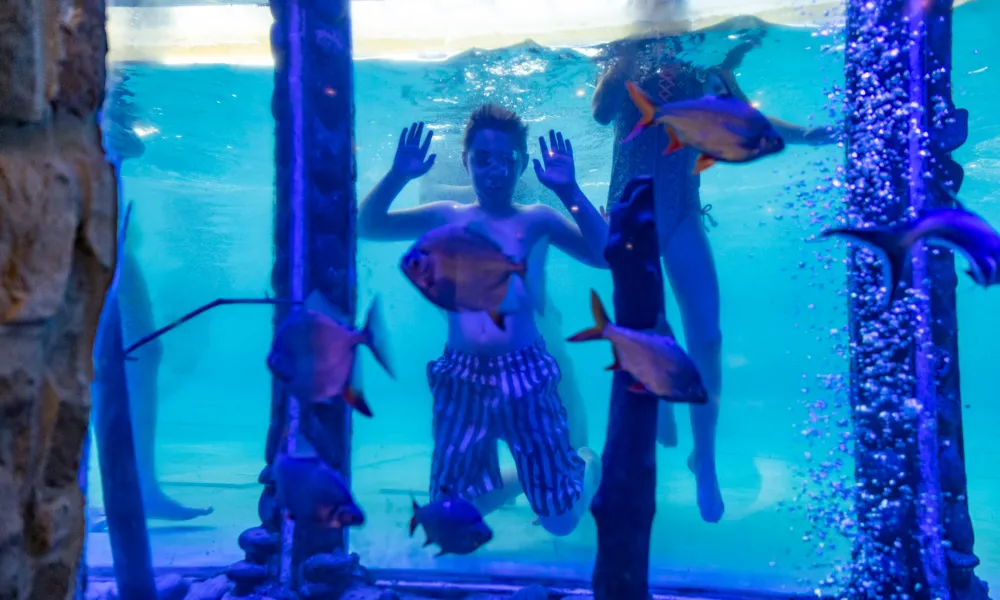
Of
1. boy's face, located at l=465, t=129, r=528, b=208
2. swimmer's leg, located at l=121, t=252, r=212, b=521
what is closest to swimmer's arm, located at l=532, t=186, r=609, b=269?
boy's face, located at l=465, t=129, r=528, b=208

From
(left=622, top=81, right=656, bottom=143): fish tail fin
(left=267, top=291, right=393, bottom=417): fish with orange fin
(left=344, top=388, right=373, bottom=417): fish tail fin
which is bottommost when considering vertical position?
(left=344, top=388, right=373, bottom=417): fish tail fin

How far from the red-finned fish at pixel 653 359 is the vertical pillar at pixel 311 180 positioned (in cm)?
255

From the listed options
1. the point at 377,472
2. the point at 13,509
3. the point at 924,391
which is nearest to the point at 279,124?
the point at 13,509

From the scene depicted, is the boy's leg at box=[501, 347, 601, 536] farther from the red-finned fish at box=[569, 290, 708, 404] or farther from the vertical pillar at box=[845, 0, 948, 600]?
the red-finned fish at box=[569, 290, 708, 404]

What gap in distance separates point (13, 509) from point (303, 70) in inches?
169

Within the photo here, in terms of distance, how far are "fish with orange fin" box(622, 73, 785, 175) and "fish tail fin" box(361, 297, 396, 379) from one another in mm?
1745

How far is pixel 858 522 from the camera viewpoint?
457cm

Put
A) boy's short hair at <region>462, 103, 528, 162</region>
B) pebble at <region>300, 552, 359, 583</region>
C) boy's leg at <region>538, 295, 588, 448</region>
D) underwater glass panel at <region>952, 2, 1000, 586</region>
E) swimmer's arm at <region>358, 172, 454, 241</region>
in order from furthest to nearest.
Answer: boy's leg at <region>538, 295, 588, 448</region>, underwater glass panel at <region>952, 2, 1000, 586</region>, swimmer's arm at <region>358, 172, 454, 241</region>, boy's short hair at <region>462, 103, 528, 162</region>, pebble at <region>300, 552, 359, 583</region>

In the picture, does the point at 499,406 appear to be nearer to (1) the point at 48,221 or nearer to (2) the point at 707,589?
(2) the point at 707,589

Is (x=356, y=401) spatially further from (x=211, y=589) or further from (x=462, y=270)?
(x=211, y=589)

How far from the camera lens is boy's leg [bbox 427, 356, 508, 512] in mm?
5980

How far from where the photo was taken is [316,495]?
3.62m

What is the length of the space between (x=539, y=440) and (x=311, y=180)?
9.64 feet

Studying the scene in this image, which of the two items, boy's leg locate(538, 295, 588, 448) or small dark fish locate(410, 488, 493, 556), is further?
boy's leg locate(538, 295, 588, 448)
